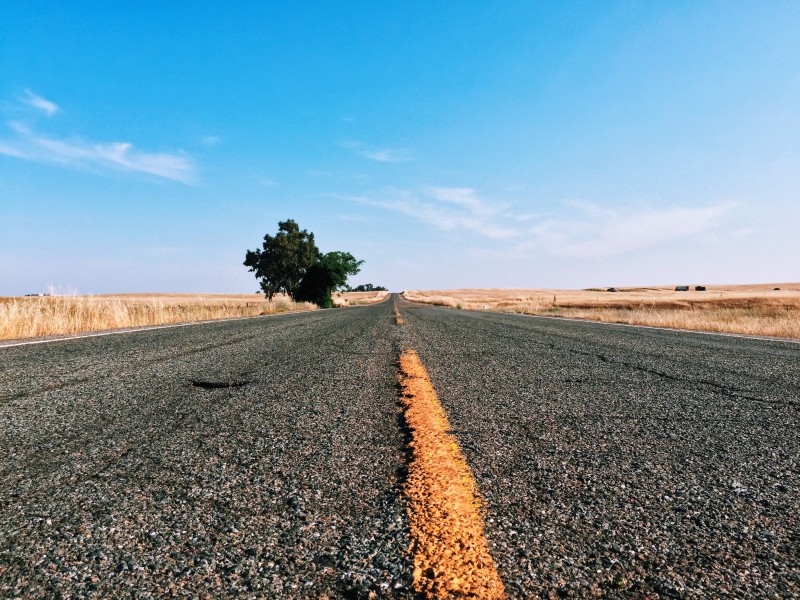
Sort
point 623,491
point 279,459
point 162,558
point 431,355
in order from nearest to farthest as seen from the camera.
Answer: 1. point 162,558
2. point 623,491
3. point 279,459
4. point 431,355

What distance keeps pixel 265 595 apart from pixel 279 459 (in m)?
0.81

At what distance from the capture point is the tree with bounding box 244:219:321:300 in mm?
50500

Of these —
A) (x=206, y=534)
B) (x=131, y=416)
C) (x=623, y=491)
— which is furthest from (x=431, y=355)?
(x=206, y=534)

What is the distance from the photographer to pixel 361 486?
1.42 meters

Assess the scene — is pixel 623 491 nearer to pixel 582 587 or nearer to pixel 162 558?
pixel 582 587

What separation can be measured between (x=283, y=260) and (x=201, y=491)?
50.7m

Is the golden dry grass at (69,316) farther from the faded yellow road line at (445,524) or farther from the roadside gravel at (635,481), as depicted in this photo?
the faded yellow road line at (445,524)

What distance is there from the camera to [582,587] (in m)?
0.93

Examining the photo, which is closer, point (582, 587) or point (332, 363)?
point (582, 587)

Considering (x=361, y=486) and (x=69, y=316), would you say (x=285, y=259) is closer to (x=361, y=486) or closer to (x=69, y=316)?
(x=69, y=316)

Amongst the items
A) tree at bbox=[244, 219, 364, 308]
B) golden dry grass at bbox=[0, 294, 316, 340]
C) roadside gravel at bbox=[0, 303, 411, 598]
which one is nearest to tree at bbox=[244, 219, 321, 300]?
tree at bbox=[244, 219, 364, 308]

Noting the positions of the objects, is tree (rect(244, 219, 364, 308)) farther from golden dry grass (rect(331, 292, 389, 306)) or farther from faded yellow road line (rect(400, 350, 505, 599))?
faded yellow road line (rect(400, 350, 505, 599))

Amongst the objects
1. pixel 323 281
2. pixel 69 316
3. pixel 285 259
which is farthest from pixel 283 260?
pixel 69 316

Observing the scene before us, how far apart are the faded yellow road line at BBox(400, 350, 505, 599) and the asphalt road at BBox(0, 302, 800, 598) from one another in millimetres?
42
